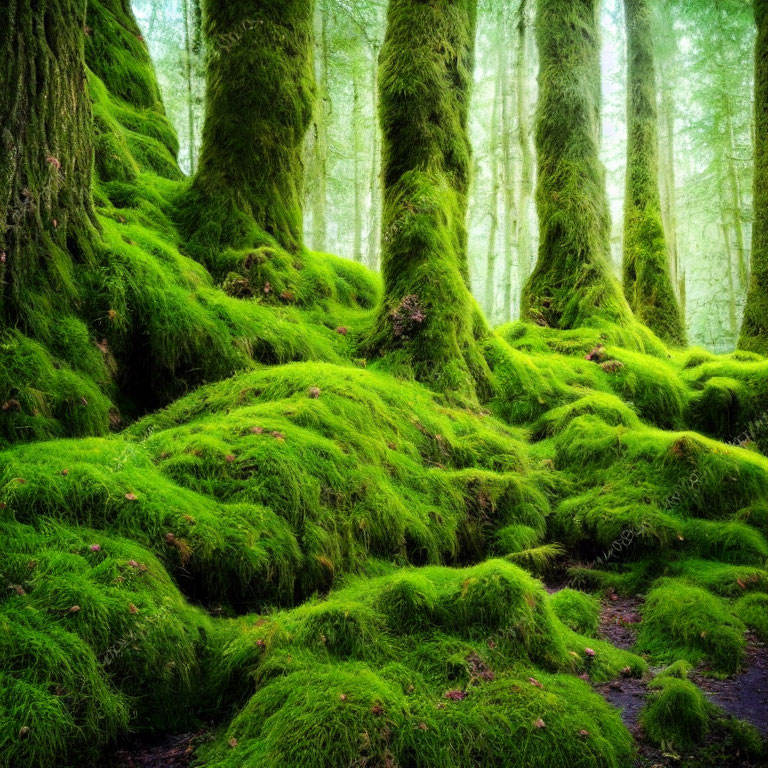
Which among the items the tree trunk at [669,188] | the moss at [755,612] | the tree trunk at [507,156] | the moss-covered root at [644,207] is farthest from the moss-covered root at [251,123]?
the tree trunk at [507,156]

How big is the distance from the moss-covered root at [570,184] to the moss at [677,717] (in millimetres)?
6788

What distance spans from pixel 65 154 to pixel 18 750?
4107 mm

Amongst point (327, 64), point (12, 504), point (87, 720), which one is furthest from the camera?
Result: point (327, 64)

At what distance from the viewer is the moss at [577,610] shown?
11.8 ft

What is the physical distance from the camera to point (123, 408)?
474 cm

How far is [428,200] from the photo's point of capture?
6652 mm

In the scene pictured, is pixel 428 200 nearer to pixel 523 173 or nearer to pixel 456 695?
pixel 456 695

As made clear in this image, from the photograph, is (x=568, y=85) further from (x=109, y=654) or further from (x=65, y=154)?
(x=109, y=654)

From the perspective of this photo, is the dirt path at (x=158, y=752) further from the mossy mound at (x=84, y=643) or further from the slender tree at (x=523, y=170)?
the slender tree at (x=523, y=170)

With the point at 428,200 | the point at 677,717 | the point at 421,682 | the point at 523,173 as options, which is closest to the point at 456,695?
the point at 421,682

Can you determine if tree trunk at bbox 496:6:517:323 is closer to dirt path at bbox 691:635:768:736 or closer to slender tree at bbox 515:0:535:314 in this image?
slender tree at bbox 515:0:535:314

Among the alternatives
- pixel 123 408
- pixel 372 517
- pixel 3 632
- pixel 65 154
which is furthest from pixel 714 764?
pixel 65 154

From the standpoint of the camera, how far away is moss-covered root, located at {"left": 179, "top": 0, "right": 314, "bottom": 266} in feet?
22.8

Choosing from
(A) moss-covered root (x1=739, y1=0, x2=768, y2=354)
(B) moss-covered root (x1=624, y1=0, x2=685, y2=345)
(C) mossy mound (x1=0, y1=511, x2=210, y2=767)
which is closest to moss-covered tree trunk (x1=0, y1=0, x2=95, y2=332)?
(C) mossy mound (x1=0, y1=511, x2=210, y2=767)
